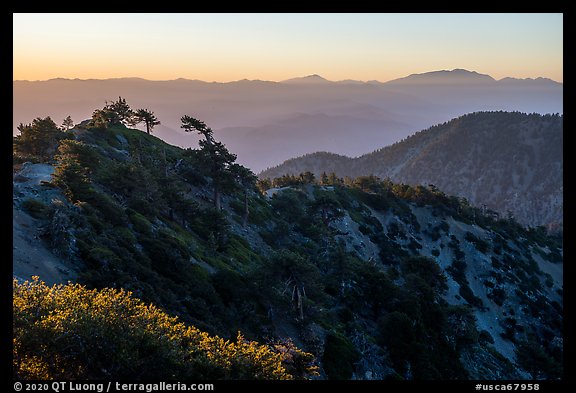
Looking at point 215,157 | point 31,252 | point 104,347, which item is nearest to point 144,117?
point 215,157

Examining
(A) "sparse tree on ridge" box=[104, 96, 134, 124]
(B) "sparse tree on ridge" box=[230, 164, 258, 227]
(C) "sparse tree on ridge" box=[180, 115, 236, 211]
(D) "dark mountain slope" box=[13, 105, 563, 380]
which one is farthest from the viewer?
(A) "sparse tree on ridge" box=[104, 96, 134, 124]

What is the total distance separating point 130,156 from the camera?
7131 cm

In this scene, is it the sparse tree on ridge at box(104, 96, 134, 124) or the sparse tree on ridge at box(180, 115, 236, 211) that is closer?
the sparse tree on ridge at box(180, 115, 236, 211)

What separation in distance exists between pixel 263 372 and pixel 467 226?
369 feet

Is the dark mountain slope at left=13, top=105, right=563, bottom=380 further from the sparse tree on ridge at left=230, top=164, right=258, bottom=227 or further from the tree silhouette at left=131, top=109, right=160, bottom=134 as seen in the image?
the tree silhouette at left=131, top=109, right=160, bottom=134

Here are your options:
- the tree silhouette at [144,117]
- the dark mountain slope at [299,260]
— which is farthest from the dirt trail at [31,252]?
the tree silhouette at [144,117]

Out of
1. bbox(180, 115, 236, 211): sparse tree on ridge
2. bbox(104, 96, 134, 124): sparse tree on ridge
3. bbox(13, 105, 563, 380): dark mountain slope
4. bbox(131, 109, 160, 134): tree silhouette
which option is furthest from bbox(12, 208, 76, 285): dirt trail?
bbox(104, 96, 134, 124): sparse tree on ridge

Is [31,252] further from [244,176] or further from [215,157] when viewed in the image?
[244,176]

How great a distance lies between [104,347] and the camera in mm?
17109

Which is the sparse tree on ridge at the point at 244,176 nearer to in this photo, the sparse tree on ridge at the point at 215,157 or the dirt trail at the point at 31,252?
the sparse tree on ridge at the point at 215,157

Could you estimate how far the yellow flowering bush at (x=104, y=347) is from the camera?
1623cm

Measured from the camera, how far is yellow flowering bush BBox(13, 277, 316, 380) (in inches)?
639
